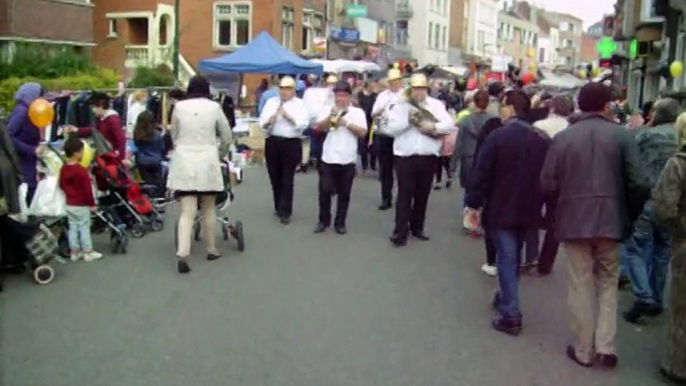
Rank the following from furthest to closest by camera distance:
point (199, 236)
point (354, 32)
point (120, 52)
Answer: point (354, 32)
point (120, 52)
point (199, 236)

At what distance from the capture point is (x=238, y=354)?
571 cm

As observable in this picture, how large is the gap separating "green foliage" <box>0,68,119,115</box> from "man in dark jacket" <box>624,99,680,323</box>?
15519mm

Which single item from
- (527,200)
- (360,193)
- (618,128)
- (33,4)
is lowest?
(360,193)

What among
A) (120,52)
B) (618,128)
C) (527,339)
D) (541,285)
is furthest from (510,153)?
(120,52)

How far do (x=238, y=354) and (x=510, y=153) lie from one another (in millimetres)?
2541

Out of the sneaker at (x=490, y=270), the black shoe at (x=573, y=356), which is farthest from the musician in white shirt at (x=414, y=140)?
the black shoe at (x=573, y=356)

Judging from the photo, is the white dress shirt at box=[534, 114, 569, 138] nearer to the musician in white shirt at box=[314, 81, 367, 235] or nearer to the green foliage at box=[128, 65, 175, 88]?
the musician in white shirt at box=[314, 81, 367, 235]

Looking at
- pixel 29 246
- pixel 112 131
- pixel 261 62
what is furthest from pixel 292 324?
pixel 261 62

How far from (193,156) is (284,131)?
254 centimetres

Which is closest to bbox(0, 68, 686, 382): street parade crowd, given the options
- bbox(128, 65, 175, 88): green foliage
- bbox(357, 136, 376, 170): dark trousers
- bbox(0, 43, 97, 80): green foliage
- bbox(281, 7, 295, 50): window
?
bbox(357, 136, 376, 170): dark trousers

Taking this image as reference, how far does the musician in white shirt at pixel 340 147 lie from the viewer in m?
10.0

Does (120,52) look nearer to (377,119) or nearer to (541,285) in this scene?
(377,119)

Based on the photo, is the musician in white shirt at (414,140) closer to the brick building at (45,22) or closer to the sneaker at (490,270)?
the sneaker at (490,270)

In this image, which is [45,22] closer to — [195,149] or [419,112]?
[419,112]
